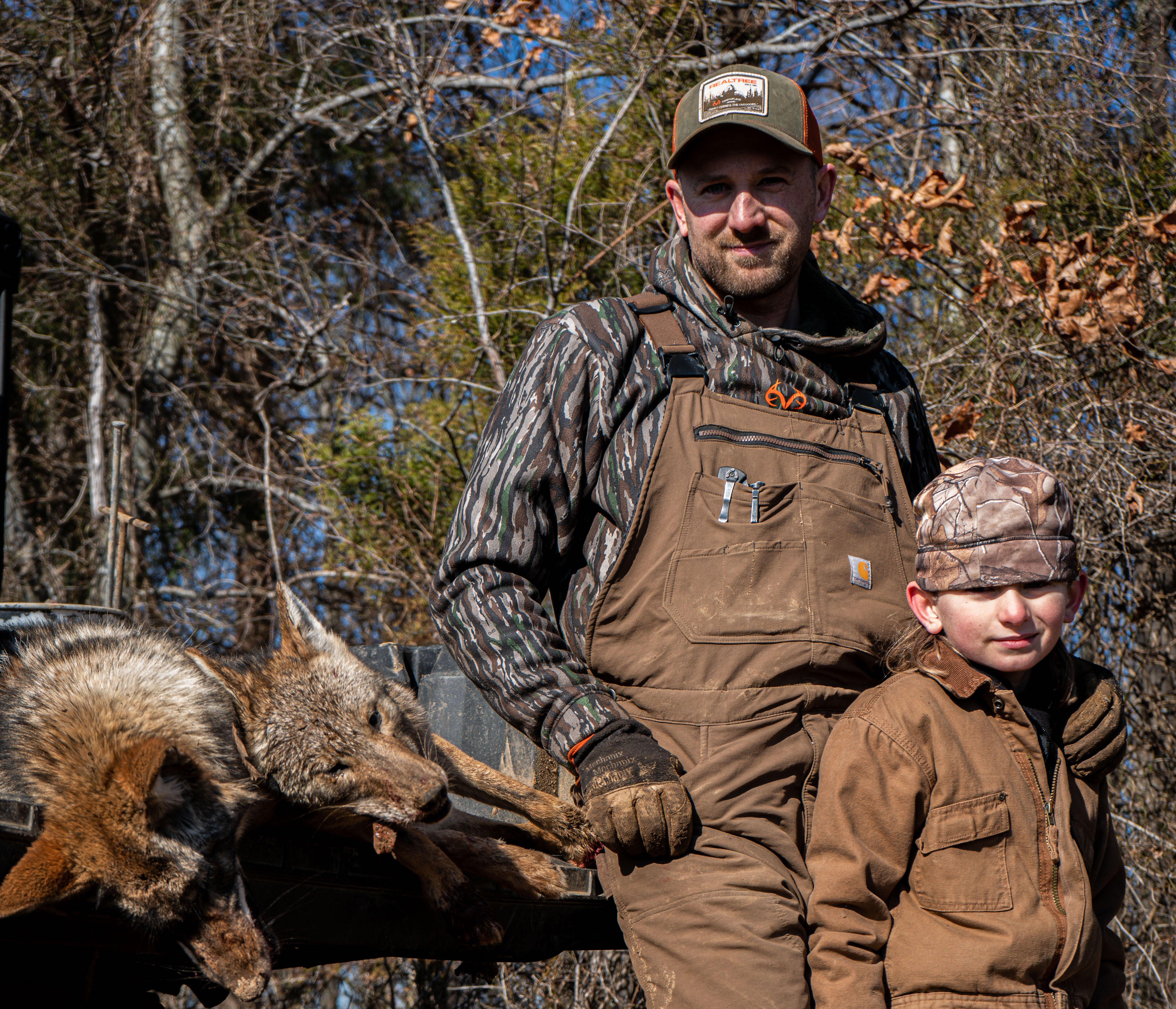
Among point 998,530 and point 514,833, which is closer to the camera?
point 998,530

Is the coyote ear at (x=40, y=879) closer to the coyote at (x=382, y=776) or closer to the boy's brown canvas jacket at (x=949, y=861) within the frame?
the coyote at (x=382, y=776)

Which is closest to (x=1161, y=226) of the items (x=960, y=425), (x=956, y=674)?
(x=960, y=425)

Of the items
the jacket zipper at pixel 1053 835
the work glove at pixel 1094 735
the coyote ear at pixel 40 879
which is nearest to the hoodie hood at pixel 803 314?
the work glove at pixel 1094 735

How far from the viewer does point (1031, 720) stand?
8.24 ft

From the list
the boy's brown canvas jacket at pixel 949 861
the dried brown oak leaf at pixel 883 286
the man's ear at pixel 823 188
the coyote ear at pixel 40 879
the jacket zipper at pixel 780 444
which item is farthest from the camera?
the dried brown oak leaf at pixel 883 286

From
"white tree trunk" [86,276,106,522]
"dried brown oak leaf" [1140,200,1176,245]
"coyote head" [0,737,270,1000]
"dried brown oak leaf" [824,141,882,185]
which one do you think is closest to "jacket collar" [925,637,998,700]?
"coyote head" [0,737,270,1000]

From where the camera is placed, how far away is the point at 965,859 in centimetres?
233

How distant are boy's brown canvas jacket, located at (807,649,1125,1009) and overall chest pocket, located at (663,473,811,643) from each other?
0.29 metres

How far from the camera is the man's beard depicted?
3021 millimetres

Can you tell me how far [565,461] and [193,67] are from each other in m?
8.32

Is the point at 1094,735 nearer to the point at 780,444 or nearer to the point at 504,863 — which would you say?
the point at 780,444

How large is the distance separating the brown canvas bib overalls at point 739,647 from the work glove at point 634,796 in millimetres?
78

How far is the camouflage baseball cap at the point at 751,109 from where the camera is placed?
298 cm

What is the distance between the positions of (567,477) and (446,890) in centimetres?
116
